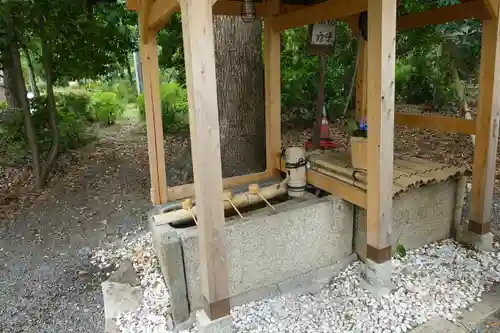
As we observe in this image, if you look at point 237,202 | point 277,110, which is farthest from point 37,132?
point 237,202

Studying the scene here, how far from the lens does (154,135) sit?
3074mm

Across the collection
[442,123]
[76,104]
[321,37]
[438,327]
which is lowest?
[438,327]

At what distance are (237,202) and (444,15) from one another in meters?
2.28

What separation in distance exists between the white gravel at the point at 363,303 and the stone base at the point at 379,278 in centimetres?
5

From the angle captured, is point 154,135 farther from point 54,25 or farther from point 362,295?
point 54,25

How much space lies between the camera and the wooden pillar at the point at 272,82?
3.27 meters

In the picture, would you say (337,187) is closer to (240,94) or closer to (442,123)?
(442,123)

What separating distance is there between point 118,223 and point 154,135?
145cm

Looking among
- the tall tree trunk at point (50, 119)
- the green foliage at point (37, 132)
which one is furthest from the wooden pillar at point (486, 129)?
the green foliage at point (37, 132)

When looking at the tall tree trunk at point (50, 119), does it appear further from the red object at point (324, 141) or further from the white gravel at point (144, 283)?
the red object at point (324, 141)

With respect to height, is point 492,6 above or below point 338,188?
above

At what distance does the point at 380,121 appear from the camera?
2301mm

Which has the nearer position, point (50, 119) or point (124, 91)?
point (50, 119)

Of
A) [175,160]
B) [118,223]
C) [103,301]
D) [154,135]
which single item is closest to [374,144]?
[154,135]
